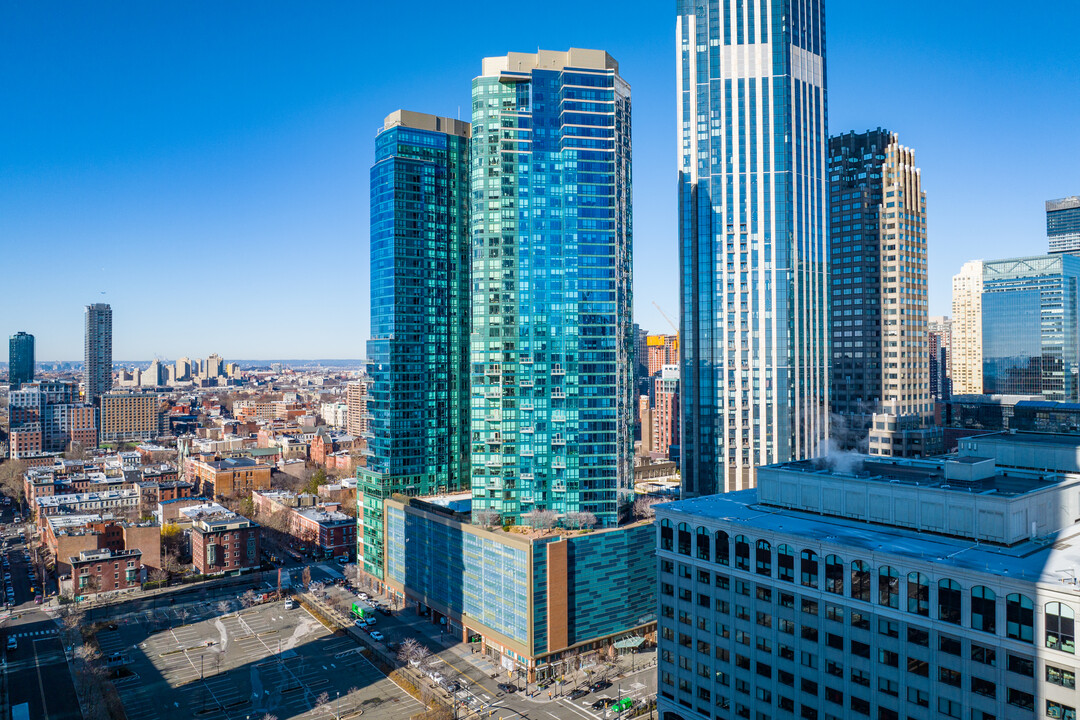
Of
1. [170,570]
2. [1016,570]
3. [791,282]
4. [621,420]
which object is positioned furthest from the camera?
[170,570]

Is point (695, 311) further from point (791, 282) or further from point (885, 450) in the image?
point (885, 450)

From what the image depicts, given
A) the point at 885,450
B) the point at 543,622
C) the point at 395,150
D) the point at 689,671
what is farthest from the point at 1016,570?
the point at 395,150

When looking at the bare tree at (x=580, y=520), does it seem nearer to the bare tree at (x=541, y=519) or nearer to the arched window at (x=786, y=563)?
the bare tree at (x=541, y=519)

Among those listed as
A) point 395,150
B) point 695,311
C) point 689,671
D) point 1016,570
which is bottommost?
point 689,671

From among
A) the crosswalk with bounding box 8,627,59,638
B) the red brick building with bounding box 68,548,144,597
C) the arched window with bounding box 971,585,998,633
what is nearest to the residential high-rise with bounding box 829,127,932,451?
the arched window with bounding box 971,585,998,633

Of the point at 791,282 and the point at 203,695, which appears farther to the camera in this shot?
the point at 791,282

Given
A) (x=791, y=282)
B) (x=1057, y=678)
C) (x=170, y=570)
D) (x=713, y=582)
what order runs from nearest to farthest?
(x=1057, y=678)
(x=713, y=582)
(x=791, y=282)
(x=170, y=570)

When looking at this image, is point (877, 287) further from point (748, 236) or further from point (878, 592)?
point (878, 592)
